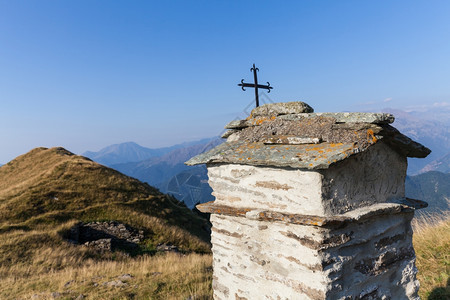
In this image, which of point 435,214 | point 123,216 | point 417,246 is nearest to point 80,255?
point 123,216

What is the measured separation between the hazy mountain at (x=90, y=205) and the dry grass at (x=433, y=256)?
10.6 m

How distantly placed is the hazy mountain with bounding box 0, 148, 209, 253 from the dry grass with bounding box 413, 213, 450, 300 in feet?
34.9

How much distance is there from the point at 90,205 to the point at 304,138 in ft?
54.6

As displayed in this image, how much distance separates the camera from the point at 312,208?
9.58 ft

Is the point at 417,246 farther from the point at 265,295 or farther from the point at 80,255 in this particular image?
the point at 80,255

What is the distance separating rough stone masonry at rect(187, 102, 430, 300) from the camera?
2.90 metres

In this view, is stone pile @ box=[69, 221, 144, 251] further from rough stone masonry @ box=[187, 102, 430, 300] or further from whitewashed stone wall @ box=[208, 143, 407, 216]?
whitewashed stone wall @ box=[208, 143, 407, 216]

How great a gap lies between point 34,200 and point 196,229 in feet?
31.9


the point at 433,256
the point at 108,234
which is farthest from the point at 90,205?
the point at 433,256

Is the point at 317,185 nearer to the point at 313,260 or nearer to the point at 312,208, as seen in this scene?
the point at 312,208

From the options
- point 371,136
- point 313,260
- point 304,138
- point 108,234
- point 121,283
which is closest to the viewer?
point 313,260

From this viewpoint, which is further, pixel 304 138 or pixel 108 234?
pixel 108 234

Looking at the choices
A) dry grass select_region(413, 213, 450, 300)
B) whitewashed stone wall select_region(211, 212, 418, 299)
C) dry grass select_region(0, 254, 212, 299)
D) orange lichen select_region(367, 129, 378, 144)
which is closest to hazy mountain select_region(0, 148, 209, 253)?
dry grass select_region(0, 254, 212, 299)

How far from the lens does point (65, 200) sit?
1686cm
